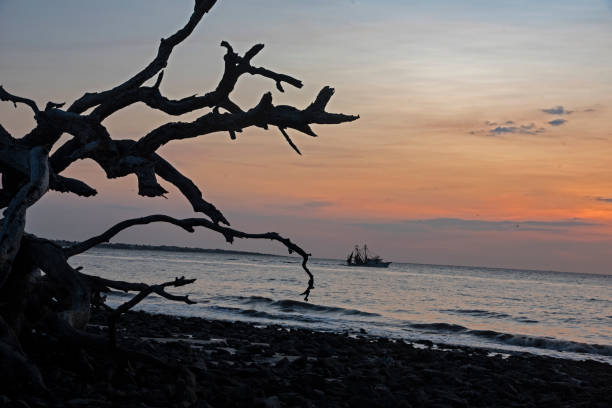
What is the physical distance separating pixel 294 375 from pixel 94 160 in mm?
3733

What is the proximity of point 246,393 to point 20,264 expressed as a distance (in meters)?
2.90

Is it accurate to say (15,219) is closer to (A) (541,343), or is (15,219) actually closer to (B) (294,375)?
(B) (294,375)

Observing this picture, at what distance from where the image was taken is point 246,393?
7426mm

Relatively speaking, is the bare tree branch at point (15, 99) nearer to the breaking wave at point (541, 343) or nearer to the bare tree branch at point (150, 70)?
the bare tree branch at point (150, 70)

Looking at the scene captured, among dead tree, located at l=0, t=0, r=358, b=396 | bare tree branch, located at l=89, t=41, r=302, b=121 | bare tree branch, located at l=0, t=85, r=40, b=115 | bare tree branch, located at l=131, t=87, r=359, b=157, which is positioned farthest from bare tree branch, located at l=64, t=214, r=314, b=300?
bare tree branch, located at l=0, t=85, r=40, b=115

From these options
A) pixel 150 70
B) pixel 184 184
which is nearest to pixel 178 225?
pixel 184 184

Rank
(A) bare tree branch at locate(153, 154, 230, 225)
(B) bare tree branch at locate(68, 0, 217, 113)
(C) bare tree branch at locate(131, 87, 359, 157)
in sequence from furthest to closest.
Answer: (A) bare tree branch at locate(153, 154, 230, 225)
(B) bare tree branch at locate(68, 0, 217, 113)
(C) bare tree branch at locate(131, 87, 359, 157)

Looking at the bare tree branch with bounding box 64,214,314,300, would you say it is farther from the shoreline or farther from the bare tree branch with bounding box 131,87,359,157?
the shoreline

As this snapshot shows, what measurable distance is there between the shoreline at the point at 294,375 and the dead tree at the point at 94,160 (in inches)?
21.5

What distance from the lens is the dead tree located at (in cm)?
745

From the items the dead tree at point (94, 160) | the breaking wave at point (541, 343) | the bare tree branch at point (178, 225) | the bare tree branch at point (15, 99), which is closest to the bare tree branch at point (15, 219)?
the dead tree at point (94, 160)

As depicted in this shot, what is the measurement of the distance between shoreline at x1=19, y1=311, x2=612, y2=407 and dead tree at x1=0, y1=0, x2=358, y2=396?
1.79ft

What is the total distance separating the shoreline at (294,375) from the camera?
23.7 ft

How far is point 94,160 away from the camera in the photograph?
A: 8.76 m
